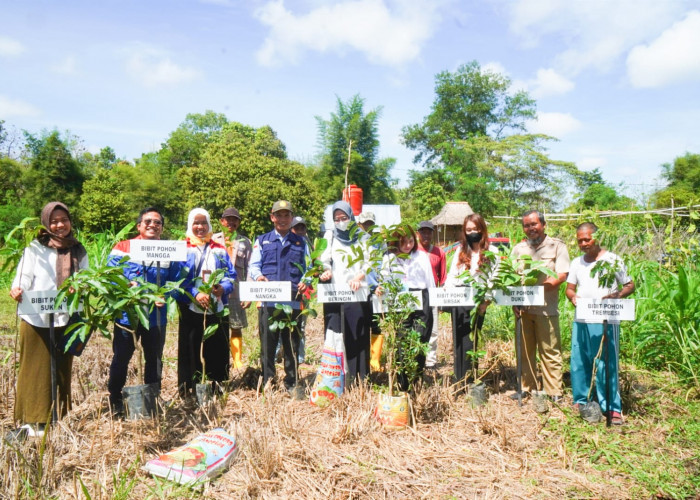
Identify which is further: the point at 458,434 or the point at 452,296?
the point at 452,296

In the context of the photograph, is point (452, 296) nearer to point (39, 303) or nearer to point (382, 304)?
point (382, 304)

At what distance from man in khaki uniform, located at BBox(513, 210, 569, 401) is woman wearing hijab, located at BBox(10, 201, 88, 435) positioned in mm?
3230

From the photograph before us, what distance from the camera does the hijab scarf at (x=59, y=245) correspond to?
10.1 ft

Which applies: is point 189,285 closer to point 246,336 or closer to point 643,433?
point 246,336

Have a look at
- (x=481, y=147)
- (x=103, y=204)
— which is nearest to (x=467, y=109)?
(x=481, y=147)

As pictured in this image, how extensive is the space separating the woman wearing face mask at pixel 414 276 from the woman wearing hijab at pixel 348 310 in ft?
0.94

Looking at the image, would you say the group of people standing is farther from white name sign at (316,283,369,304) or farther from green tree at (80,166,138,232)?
green tree at (80,166,138,232)

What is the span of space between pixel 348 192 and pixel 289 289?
19485 millimetres

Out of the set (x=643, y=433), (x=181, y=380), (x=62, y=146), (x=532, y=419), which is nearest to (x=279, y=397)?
(x=181, y=380)

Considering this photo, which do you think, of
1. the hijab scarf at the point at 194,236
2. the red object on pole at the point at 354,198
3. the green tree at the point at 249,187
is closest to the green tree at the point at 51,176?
the green tree at the point at 249,187

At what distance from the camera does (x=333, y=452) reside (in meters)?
2.93

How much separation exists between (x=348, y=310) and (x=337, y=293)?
313 mm

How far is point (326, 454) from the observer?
291 centimetres

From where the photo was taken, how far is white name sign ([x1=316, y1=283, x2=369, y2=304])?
363cm
